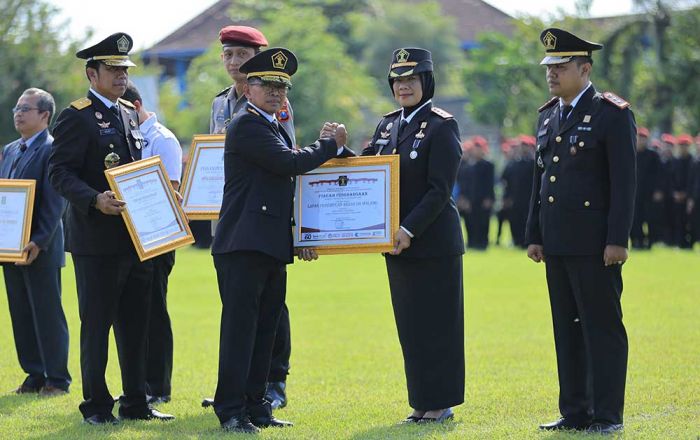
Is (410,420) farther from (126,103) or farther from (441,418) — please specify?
(126,103)

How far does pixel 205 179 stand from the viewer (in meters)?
9.09

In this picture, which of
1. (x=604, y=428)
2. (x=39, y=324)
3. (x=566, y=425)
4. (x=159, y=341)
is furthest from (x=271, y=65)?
(x=39, y=324)

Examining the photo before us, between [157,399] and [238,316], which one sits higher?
[238,316]

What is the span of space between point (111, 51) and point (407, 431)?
321 cm

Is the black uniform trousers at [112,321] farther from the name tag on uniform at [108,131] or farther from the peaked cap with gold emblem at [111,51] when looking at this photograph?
the peaked cap with gold emblem at [111,51]

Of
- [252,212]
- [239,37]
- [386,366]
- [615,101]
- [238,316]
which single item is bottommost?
[386,366]

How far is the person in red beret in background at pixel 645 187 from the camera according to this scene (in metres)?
25.8

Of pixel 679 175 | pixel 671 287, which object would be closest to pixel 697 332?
pixel 671 287

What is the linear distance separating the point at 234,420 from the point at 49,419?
1580 millimetres

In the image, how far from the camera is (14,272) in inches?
410

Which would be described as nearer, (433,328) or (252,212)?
(252,212)

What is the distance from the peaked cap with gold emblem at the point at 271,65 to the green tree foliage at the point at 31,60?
99.5ft

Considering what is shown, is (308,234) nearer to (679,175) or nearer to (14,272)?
(14,272)

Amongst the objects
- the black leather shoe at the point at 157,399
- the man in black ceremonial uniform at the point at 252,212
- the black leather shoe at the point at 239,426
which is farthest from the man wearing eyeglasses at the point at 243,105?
the black leather shoe at the point at 239,426
